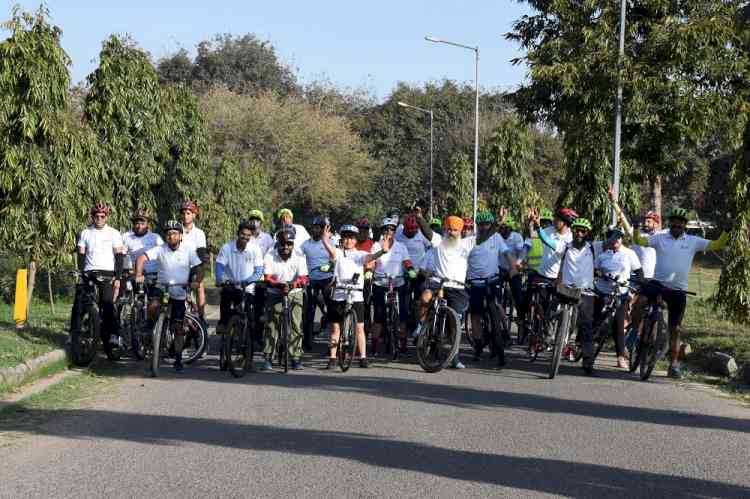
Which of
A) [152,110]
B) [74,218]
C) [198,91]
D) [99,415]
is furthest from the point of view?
[198,91]

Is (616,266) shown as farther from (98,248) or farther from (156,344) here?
(98,248)

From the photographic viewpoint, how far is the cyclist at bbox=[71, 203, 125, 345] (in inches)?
543

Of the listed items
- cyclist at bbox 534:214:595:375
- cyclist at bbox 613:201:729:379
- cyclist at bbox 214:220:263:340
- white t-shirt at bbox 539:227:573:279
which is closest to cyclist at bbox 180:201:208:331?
cyclist at bbox 214:220:263:340

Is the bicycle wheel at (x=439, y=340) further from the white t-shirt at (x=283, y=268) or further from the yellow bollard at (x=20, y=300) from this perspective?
the yellow bollard at (x=20, y=300)

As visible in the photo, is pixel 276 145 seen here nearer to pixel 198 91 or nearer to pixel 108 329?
pixel 198 91

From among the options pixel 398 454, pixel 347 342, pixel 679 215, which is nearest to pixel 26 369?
pixel 347 342

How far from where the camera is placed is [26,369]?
11664mm

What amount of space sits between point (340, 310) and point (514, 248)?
4.66 meters

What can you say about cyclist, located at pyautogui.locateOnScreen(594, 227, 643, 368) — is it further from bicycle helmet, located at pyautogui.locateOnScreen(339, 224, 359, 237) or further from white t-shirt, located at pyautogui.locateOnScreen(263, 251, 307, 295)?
white t-shirt, located at pyautogui.locateOnScreen(263, 251, 307, 295)

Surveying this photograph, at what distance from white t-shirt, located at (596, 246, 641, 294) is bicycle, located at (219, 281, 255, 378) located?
470cm

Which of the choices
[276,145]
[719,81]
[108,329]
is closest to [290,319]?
[108,329]

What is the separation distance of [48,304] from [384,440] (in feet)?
50.8

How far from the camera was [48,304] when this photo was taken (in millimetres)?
22469

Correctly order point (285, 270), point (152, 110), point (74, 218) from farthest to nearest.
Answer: point (152, 110) → point (74, 218) → point (285, 270)
